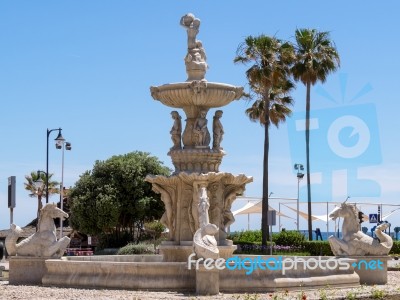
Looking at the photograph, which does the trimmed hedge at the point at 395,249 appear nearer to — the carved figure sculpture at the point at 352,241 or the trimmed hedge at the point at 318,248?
the trimmed hedge at the point at 318,248

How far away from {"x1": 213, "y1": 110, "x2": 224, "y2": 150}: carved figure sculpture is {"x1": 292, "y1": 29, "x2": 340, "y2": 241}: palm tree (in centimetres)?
2598

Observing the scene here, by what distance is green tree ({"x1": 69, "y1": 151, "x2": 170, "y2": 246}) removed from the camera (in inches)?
1850

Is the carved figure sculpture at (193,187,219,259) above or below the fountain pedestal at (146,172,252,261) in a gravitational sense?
below

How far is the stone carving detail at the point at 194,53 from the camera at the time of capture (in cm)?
1867

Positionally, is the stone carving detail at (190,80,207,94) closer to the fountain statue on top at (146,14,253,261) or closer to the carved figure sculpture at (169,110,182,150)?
the fountain statue on top at (146,14,253,261)

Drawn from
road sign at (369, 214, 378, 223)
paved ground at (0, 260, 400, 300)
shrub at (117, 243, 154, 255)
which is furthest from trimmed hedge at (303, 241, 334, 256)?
paved ground at (0, 260, 400, 300)

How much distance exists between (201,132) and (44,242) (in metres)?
4.13

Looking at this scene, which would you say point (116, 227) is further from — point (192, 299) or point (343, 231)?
point (192, 299)

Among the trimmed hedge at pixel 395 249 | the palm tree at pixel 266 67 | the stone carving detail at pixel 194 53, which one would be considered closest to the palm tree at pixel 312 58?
the palm tree at pixel 266 67

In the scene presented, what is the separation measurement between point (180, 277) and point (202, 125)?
4759 millimetres

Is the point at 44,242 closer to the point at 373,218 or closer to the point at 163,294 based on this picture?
the point at 163,294

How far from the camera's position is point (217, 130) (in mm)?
18406

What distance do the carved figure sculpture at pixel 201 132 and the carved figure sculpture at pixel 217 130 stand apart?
0.15 meters

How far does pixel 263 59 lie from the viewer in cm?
4322
